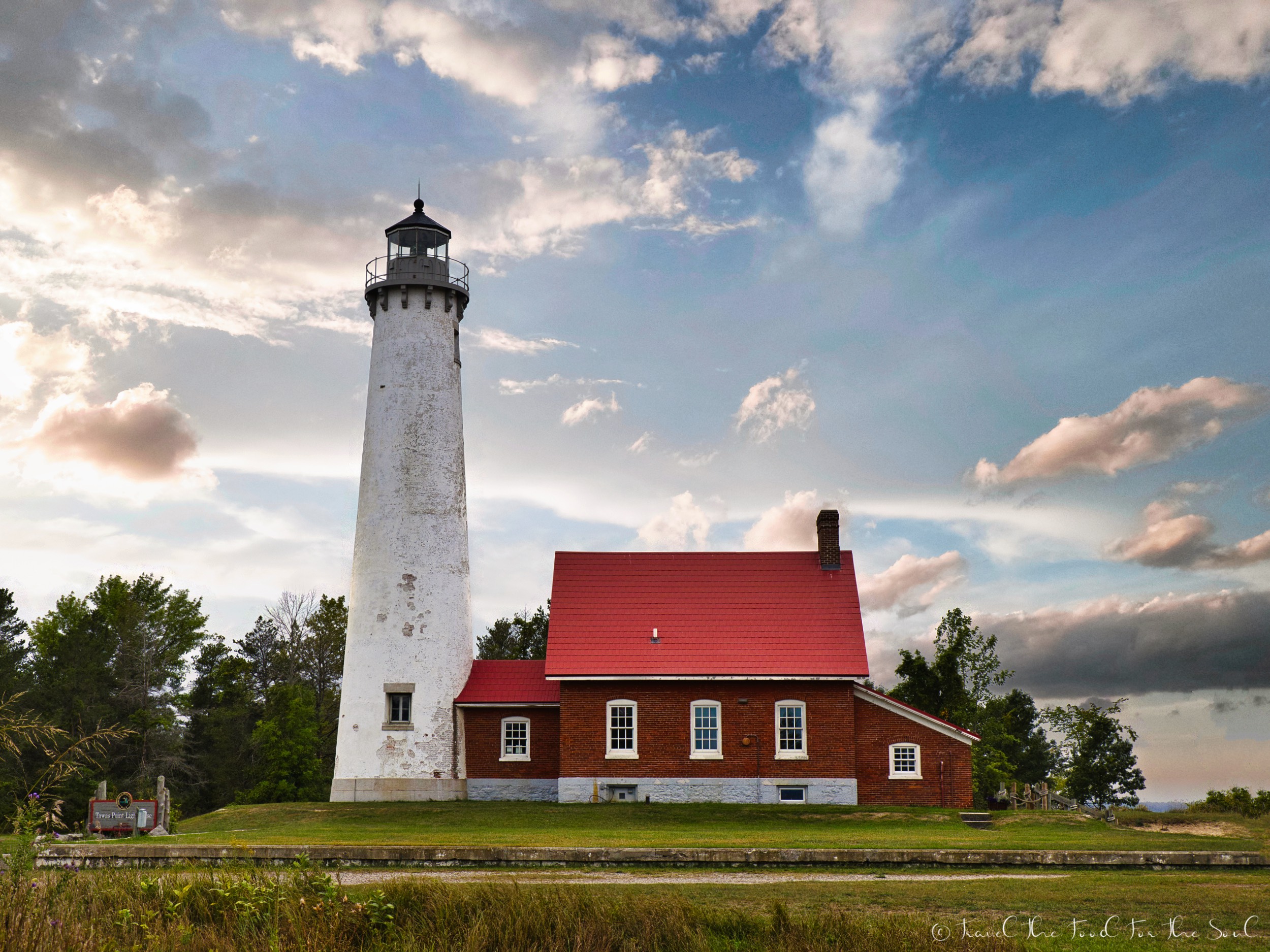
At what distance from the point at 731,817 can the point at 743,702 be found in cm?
495

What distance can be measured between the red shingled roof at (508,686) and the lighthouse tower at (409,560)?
19.3 inches

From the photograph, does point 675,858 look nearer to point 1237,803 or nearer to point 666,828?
point 666,828

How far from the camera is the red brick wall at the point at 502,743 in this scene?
35.0 m

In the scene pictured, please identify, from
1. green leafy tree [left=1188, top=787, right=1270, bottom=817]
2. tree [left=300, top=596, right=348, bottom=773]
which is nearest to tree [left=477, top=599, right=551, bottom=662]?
tree [left=300, top=596, right=348, bottom=773]

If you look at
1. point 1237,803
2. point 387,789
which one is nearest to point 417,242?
point 387,789

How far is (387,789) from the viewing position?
109ft

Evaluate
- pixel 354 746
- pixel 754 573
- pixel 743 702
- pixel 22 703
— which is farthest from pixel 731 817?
pixel 22 703

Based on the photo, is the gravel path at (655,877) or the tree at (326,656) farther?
the tree at (326,656)

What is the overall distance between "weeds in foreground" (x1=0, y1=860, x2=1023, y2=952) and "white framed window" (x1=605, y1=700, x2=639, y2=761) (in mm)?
22064

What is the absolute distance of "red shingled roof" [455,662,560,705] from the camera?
3503 cm

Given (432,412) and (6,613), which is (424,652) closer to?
(432,412)

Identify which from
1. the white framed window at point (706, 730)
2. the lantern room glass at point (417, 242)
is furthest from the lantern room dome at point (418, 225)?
the white framed window at point (706, 730)

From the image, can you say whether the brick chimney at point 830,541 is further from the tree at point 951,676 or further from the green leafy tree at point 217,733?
the green leafy tree at point 217,733

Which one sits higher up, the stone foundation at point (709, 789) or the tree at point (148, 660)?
the tree at point (148, 660)
